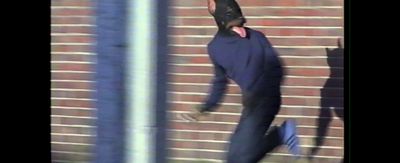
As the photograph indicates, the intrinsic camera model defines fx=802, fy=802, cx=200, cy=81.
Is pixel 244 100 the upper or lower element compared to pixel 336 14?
lower

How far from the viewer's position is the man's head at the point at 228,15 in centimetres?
255

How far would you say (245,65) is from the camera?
2549 mm

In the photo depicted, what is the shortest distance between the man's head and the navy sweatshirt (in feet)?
0.10

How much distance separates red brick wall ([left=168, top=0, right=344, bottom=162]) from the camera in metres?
2.71

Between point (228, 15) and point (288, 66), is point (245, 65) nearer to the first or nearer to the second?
point (228, 15)

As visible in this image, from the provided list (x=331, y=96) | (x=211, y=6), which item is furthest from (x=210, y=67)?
(x=331, y=96)

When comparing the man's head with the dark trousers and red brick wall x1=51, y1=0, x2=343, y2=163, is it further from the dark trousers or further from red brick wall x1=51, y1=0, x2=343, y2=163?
the dark trousers

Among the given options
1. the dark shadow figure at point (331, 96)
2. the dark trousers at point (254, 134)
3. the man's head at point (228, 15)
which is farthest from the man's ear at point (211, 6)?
the dark shadow figure at point (331, 96)

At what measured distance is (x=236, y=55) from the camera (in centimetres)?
253

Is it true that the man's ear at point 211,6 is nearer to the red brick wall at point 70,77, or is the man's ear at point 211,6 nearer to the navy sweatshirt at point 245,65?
the navy sweatshirt at point 245,65
